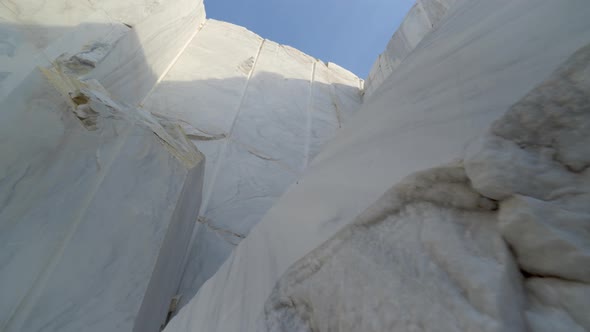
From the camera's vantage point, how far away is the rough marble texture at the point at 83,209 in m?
0.99

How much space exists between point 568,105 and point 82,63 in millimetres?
1802

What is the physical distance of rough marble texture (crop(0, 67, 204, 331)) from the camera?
3.24ft

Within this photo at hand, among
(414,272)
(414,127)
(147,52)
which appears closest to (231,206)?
(147,52)

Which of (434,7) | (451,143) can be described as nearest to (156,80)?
(434,7)

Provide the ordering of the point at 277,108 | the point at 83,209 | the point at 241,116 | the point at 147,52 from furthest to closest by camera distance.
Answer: the point at 277,108
the point at 241,116
the point at 147,52
the point at 83,209

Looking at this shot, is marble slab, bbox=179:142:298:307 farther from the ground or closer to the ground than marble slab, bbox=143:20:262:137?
closer to the ground

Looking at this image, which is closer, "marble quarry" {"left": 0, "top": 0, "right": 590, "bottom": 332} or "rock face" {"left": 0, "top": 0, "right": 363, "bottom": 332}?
"marble quarry" {"left": 0, "top": 0, "right": 590, "bottom": 332}

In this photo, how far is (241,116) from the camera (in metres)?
2.99

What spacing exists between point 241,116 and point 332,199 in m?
2.43

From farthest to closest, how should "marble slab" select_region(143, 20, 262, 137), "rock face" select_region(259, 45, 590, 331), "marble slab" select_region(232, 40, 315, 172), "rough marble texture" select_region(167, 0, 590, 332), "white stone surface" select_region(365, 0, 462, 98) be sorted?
Answer: "white stone surface" select_region(365, 0, 462, 98)
"marble slab" select_region(232, 40, 315, 172)
"marble slab" select_region(143, 20, 262, 137)
"rough marble texture" select_region(167, 0, 590, 332)
"rock face" select_region(259, 45, 590, 331)

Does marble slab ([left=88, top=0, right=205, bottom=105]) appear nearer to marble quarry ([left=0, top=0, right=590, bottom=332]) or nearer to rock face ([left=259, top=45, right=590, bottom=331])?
marble quarry ([left=0, top=0, right=590, bottom=332])

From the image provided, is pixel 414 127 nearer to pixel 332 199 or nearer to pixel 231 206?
pixel 332 199

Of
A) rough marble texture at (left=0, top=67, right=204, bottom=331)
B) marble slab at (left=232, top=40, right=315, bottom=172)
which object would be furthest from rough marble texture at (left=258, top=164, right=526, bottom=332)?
marble slab at (left=232, top=40, right=315, bottom=172)

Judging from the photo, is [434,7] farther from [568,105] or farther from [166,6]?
[568,105]
